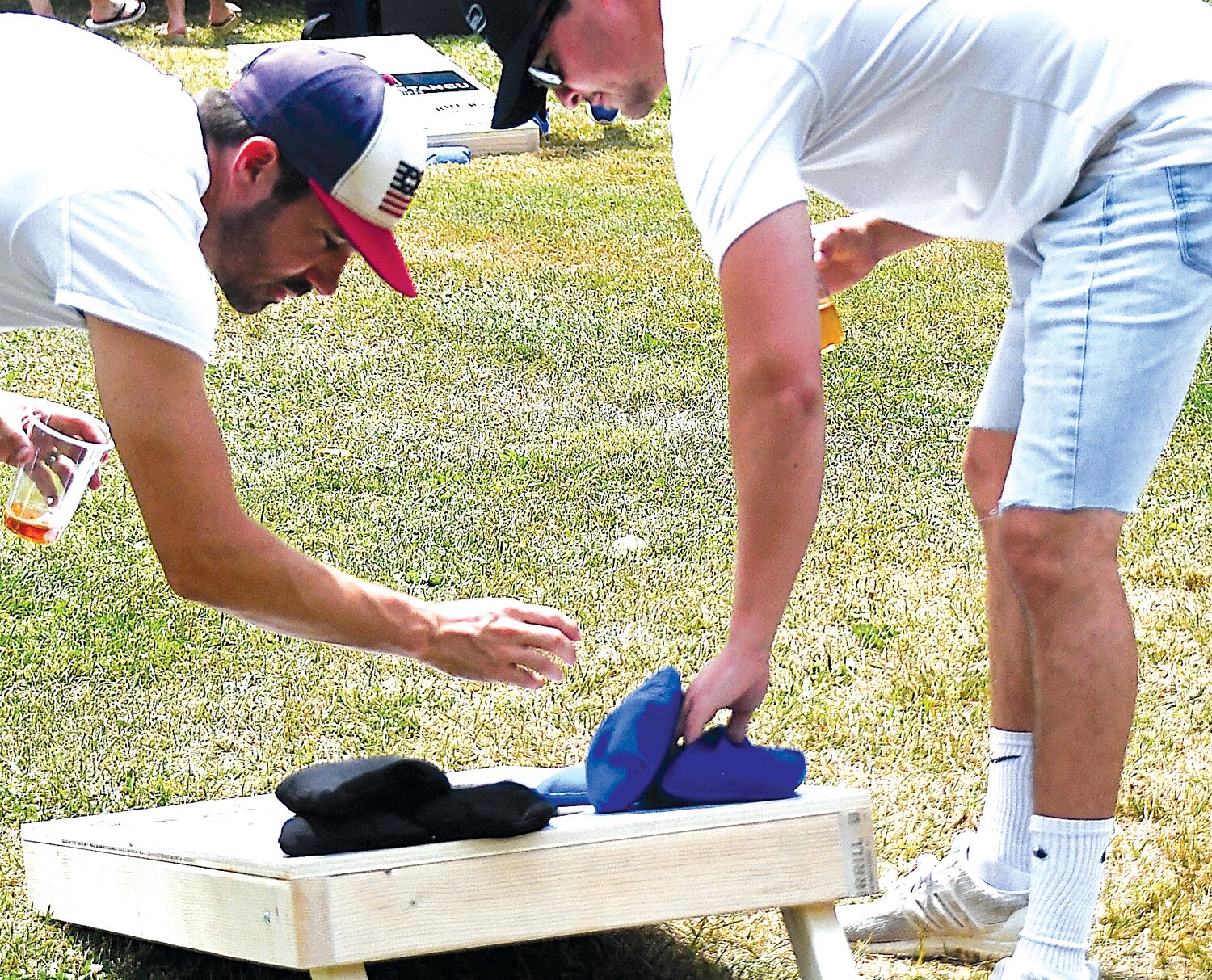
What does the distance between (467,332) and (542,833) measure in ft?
13.3

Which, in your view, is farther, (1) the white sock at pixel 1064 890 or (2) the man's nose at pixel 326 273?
(2) the man's nose at pixel 326 273

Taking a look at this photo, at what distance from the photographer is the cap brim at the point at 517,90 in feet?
8.23

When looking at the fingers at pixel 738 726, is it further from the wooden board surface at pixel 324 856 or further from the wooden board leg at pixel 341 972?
the wooden board leg at pixel 341 972

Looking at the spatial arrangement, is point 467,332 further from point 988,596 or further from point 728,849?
point 728,849

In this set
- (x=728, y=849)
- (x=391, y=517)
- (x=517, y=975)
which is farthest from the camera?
(x=391, y=517)

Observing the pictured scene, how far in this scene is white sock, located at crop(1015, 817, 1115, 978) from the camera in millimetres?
2268

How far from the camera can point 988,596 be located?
2.75 meters

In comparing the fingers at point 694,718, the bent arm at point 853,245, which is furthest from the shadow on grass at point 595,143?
the fingers at point 694,718

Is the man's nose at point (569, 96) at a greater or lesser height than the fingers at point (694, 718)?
greater

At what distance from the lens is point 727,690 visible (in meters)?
2.25

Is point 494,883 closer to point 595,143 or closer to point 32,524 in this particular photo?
point 32,524

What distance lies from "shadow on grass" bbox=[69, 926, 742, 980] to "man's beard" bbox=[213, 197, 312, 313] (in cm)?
116

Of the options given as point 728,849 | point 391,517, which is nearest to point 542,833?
point 728,849

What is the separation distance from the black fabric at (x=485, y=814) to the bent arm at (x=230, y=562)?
0.20m
